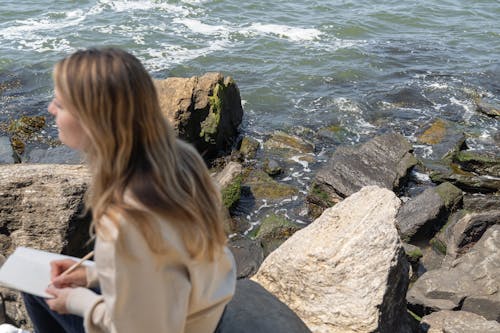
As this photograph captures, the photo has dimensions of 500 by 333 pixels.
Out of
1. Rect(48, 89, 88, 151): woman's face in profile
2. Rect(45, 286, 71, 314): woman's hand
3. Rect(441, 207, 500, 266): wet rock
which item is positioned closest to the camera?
Rect(48, 89, 88, 151): woman's face in profile

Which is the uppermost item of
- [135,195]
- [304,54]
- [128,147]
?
[128,147]

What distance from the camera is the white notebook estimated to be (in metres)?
3.26

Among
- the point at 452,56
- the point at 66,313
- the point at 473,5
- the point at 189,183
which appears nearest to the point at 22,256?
the point at 66,313

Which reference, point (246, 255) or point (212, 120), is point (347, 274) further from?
point (212, 120)

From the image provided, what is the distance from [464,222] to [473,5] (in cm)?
1741

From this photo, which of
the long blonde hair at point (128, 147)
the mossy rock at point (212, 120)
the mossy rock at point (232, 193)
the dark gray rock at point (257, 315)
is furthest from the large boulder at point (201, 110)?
the long blonde hair at point (128, 147)

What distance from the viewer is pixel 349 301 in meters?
4.82

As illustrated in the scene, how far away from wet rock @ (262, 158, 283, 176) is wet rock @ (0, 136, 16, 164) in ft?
15.7

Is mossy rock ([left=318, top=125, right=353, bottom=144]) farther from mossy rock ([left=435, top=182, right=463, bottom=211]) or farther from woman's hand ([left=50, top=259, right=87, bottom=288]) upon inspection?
woman's hand ([left=50, top=259, right=87, bottom=288])

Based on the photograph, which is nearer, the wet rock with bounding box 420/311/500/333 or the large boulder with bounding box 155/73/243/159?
the wet rock with bounding box 420/311/500/333

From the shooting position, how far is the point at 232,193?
10.1 meters

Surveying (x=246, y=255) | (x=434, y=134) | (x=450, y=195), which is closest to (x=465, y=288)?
(x=246, y=255)

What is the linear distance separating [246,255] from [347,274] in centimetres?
344

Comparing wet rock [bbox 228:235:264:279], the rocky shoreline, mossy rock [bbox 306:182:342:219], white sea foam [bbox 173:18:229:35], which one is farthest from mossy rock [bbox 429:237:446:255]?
white sea foam [bbox 173:18:229:35]
